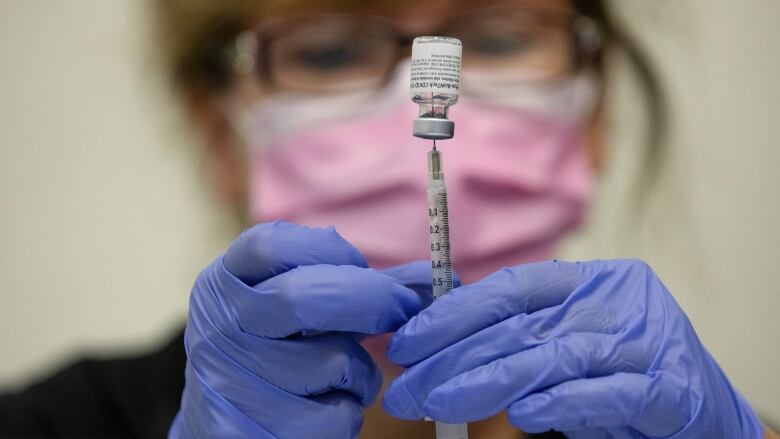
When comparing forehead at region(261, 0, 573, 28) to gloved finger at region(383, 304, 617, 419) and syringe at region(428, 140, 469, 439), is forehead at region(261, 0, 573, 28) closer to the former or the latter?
syringe at region(428, 140, 469, 439)

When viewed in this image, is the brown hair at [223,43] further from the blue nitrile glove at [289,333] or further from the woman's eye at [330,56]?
the blue nitrile glove at [289,333]

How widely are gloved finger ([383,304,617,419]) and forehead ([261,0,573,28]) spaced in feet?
2.17

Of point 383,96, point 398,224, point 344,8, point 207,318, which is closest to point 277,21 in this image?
point 344,8

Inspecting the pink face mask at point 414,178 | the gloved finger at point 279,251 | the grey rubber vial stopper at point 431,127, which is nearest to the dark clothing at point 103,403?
the pink face mask at point 414,178

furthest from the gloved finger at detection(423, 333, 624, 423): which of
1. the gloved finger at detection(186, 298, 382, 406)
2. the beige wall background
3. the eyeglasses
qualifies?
the beige wall background

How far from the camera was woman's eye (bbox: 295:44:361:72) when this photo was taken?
4.24 ft

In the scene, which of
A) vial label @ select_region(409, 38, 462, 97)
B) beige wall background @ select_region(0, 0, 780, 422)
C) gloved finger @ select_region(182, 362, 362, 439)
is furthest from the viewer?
beige wall background @ select_region(0, 0, 780, 422)

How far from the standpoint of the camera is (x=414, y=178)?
1178 millimetres

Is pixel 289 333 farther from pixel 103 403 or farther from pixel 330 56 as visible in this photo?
pixel 103 403

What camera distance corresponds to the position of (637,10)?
155cm

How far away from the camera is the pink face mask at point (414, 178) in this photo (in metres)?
1.20

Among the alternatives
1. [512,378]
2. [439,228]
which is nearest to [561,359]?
[512,378]

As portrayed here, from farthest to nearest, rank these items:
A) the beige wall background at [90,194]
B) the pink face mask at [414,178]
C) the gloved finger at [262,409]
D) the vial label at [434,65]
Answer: the beige wall background at [90,194] → the pink face mask at [414,178] → the gloved finger at [262,409] → the vial label at [434,65]

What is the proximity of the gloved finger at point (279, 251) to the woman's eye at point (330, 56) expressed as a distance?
52cm
